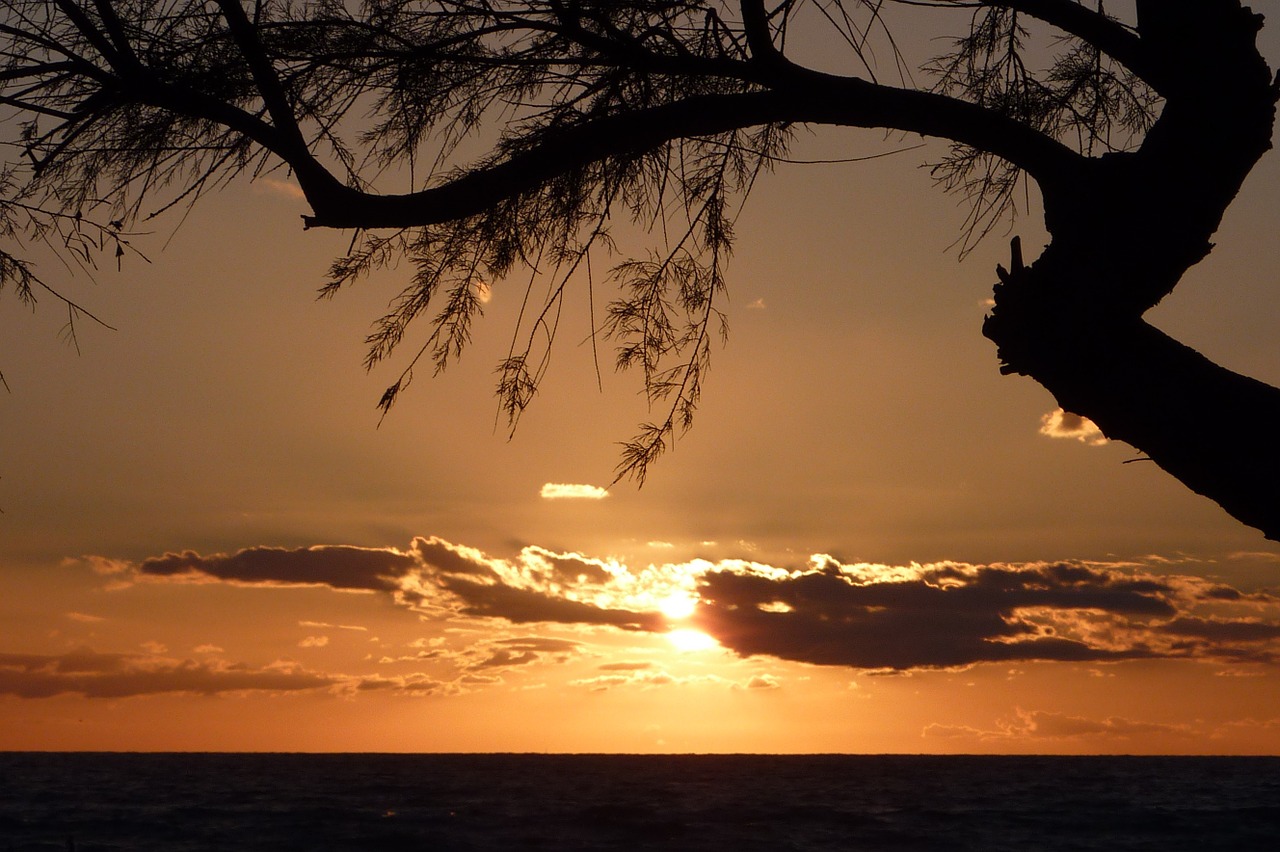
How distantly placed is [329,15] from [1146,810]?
5616 centimetres

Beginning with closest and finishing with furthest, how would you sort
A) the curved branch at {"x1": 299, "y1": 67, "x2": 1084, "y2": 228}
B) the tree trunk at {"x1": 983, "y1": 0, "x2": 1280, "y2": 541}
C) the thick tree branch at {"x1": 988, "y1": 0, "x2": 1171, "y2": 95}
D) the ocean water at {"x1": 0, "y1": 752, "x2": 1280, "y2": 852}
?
1. the tree trunk at {"x1": 983, "y1": 0, "x2": 1280, "y2": 541}
2. the thick tree branch at {"x1": 988, "y1": 0, "x2": 1171, "y2": 95}
3. the curved branch at {"x1": 299, "y1": 67, "x2": 1084, "y2": 228}
4. the ocean water at {"x1": 0, "y1": 752, "x2": 1280, "y2": 852}

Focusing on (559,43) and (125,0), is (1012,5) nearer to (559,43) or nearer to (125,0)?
(559,43)

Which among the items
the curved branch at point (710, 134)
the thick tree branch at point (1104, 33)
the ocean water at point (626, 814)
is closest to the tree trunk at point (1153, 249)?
the thick tree branch at point (1104, 33)

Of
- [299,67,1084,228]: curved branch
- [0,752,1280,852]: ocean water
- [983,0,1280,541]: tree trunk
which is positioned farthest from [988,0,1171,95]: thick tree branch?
[0,752,1280,852]: ocean water

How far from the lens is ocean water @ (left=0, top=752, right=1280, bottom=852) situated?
37.7 metres

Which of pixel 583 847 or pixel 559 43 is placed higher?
pixel 559 43

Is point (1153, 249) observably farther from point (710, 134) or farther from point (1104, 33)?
point (710, 134)

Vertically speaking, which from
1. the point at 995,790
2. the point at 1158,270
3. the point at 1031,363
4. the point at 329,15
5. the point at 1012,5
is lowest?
the point at 995,790

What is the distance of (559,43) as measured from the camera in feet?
13.0

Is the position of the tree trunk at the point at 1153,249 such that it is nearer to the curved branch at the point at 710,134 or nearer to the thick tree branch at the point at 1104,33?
the thick tree branch at the point at 1104,33

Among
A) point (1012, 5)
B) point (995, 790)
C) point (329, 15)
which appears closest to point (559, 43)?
point (329, 15)

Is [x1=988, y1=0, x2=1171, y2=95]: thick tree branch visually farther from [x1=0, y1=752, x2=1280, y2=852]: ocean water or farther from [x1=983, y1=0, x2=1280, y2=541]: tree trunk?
[x1=0, y1=752, x2=1280, y2=852]: ocean water

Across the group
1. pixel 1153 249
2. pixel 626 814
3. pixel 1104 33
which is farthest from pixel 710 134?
pixel 626 814

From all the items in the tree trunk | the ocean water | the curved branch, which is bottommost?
the ocean water
